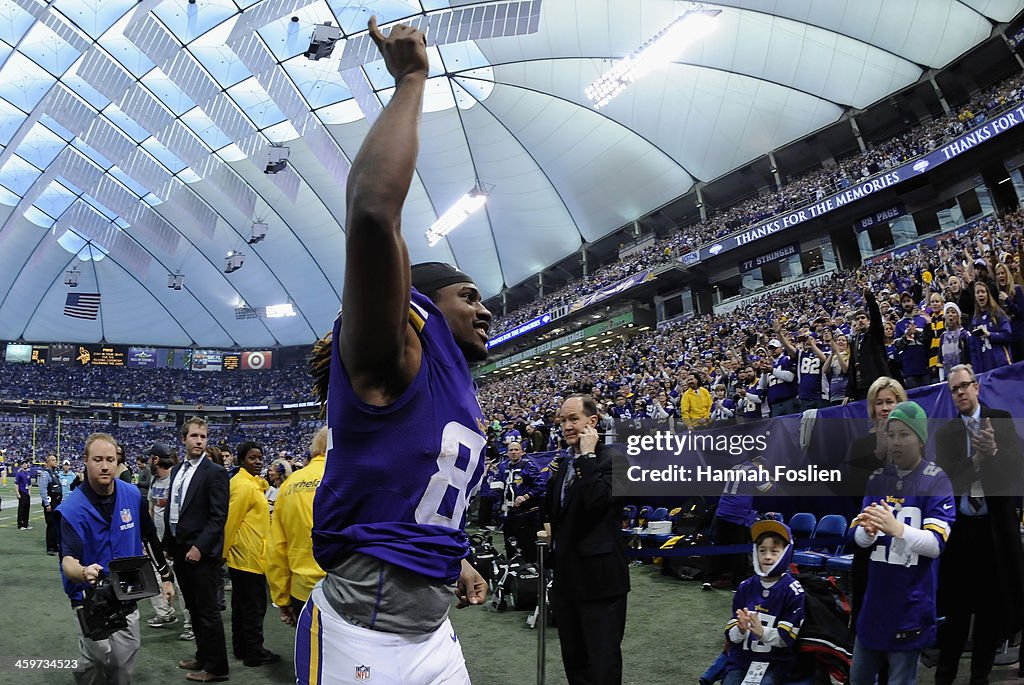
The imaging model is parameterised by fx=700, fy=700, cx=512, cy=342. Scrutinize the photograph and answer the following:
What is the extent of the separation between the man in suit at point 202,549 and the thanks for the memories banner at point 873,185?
936 inches

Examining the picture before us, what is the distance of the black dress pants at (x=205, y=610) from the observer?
16.5 ft

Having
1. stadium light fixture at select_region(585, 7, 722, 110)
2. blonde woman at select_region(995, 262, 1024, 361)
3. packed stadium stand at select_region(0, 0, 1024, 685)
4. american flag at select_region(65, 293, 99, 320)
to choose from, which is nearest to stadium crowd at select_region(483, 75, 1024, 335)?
packed stadium stand at select_region(0, 0, 1024, 685)

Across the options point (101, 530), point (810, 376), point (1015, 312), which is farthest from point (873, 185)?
point (101, 530)

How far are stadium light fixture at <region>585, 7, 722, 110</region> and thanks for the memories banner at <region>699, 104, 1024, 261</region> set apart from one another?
300 inches

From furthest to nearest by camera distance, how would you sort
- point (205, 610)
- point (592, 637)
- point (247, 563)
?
1. point (247, 563)
2. point (205, 610)
3. point (592, 637)

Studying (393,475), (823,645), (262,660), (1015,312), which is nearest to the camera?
(393,475)

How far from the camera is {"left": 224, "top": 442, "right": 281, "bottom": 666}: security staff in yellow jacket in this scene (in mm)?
5660

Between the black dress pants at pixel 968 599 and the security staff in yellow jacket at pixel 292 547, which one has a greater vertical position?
the security staff in yellow jacket at pixel 292 547

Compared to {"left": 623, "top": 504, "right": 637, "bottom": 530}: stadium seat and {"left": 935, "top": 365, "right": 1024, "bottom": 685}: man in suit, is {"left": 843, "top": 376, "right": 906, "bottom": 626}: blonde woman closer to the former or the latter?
{"left": 935, "top": 365, "right": 1024, "bottom": 685}: man in suit

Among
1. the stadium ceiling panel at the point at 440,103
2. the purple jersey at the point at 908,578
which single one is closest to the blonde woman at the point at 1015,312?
the purple jersey at the point at 908,578

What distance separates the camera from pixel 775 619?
11.8 ft

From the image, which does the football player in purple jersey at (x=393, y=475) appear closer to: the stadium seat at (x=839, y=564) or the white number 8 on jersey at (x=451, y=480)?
the white number 8 on jersey at (x=451, y=480)

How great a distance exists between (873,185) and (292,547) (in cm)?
2570

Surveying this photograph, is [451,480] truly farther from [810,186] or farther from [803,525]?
[810,186]
